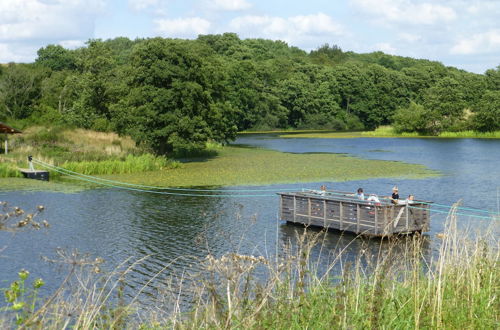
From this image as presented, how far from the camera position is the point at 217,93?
6600cm

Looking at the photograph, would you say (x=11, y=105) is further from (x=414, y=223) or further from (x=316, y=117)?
(x=316, y=117)

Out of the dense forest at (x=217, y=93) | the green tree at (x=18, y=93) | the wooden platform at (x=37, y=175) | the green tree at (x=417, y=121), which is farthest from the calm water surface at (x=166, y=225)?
the green tree at (x=417, y=121)

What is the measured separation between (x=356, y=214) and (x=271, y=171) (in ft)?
72.1

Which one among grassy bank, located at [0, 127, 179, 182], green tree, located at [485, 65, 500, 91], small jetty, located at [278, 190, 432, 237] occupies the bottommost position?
small jetty, located at [278, 190, 432, 237]

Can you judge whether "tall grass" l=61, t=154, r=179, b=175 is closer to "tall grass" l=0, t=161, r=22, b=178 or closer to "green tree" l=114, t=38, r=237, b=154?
"green tree" l=114, t=38, r=237, b=154

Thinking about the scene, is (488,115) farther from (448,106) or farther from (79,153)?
(79,153)

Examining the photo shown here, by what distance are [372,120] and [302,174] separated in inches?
3947

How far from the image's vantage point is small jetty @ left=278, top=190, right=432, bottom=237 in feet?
78.2

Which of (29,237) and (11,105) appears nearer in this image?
(29,237)

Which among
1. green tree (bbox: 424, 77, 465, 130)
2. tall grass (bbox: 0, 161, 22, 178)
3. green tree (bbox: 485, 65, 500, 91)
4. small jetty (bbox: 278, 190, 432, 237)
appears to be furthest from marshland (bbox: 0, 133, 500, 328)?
green tree (bbox: 485, 65, 500, 91)

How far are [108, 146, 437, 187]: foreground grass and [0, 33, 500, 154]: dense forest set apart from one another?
4.29m

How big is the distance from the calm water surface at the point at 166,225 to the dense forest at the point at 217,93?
17.9 meters

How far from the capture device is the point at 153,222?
27938 mm

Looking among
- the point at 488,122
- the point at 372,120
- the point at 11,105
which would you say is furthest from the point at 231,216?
the point at 372,120
